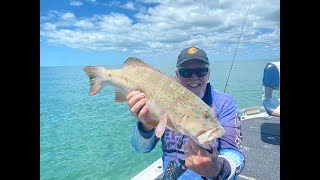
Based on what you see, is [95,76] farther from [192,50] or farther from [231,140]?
[231,140]

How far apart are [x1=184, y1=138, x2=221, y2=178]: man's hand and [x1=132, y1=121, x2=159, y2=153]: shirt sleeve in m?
0.58

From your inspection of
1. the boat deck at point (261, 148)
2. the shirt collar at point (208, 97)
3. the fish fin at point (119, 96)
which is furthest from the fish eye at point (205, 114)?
the boat deck at point (261, 148)

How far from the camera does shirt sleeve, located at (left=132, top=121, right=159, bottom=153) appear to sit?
2.47 meters

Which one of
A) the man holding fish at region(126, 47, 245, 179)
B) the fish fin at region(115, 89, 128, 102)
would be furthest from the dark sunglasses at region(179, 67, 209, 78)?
the fish fin at region(115, 89, 128, 102)

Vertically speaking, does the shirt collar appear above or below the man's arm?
above

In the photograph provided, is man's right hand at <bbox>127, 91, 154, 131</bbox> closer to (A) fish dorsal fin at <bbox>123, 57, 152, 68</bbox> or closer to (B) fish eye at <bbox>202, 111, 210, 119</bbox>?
(A) fish dorsal fin at <bbox>123, 57, 152, 68</bbox>

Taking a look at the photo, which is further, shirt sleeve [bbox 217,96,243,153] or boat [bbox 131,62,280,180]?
boat [bbox 131,62,280,180]

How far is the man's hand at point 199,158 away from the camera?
1.93m

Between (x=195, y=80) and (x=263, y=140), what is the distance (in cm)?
628

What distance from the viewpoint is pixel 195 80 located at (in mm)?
2717

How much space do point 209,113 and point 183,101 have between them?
0.21 m

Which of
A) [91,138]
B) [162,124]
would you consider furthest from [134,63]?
[91,138]
